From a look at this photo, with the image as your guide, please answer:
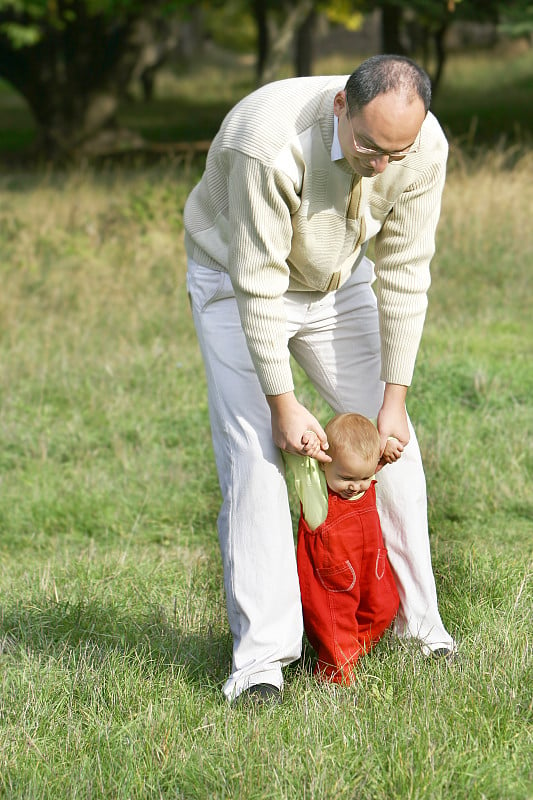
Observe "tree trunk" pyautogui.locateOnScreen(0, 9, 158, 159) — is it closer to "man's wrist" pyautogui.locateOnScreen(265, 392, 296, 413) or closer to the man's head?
"man's wrist" pyautogui.locateOnScreen(265, 392, 296, 413)

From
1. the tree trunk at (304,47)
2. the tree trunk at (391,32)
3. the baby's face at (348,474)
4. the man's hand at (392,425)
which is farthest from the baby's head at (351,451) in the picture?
the tree trunk at (304,47)

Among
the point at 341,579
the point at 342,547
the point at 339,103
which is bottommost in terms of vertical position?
the point at 341,579

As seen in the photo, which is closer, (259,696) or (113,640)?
(259,696)

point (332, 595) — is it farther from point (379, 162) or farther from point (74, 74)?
point (74, 74)

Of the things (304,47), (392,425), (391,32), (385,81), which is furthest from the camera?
(304,47)

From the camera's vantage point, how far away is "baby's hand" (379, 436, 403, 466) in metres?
3.35

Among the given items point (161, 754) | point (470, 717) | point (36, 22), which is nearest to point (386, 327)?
point (470, 717)

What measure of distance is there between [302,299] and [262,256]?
0.41 m

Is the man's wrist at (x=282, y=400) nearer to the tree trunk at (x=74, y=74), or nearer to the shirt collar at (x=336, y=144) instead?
the shirt collar at (x=336, y=144)

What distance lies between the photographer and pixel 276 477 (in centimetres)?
325

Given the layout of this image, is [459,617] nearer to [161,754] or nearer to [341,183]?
[161,754]

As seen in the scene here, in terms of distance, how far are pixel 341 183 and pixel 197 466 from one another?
2921 mm

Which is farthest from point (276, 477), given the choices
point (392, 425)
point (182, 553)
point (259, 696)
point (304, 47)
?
point (304, 47)

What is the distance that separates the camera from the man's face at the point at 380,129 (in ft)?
9.04
